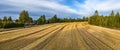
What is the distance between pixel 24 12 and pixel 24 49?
3724 inches

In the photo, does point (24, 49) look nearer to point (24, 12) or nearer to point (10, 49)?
point (10, 49)

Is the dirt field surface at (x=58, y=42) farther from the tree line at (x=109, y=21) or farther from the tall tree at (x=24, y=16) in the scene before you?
the tall tree at (x=24, y=16)

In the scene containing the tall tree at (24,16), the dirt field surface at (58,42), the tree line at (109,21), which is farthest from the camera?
the tall tree at (24,16)

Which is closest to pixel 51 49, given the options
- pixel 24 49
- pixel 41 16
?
pixel 24 49

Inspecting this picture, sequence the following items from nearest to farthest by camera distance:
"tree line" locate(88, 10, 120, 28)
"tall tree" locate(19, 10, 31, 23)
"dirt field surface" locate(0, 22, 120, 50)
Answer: "dirt field surface" locate(0, 22, 120, 50), "tree line" locate(88, 10, 120, 28), "tall tree" locate(19, 10, 31, 23)

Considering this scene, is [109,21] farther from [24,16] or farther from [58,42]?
[58,42]

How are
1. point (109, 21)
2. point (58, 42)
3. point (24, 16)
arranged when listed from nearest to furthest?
1. point (58, 42)
2. point (109, 21)
3. point (24, 16)

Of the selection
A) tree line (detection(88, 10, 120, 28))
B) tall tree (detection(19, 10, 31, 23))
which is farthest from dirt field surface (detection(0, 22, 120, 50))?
tall tree (detection(19, 10, 31, 23))

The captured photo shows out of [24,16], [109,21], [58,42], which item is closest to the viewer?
[58,42]

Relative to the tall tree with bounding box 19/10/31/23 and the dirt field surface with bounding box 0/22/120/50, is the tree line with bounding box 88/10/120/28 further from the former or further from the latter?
the dirt field surface with bounding box 0/22/120/50

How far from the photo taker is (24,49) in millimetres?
11016

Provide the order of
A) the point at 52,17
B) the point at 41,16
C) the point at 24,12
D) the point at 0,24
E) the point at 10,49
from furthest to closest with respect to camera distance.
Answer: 1. the point at 52,17
2. the point at 41,16
3. the point at 24,12
4. the point at 0,24
5. the point at 10,49

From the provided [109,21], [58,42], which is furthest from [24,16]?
[58,42]

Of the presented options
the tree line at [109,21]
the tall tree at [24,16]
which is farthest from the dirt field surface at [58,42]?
the tall tree at [24,16]
